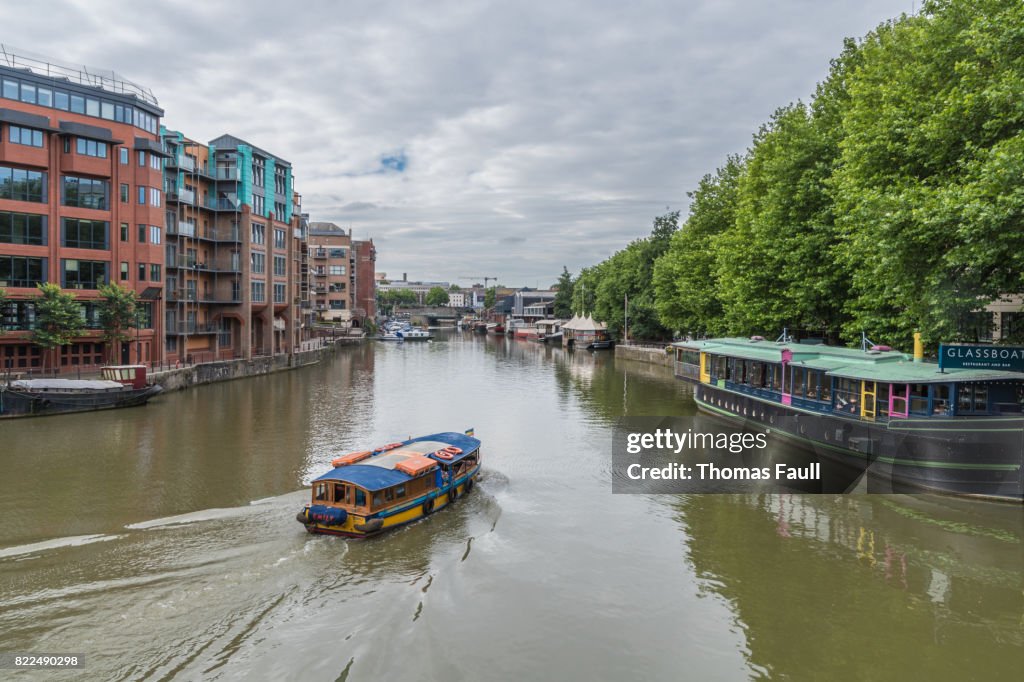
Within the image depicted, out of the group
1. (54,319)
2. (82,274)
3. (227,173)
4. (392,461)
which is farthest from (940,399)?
(227,173)

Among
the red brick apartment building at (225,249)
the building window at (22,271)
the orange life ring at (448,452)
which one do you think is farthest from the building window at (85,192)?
the orange life ring at (448,452)

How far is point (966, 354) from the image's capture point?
21.9m

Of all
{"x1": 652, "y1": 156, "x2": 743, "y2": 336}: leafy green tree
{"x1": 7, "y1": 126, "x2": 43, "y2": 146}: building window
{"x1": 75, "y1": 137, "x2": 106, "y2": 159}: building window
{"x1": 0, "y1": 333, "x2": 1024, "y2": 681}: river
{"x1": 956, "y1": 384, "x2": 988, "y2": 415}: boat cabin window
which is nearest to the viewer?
{"x1": 0, "y1": 333, "x2": 1024, "y2": 681}: river

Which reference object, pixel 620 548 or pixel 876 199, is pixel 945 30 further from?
pixel 620 548

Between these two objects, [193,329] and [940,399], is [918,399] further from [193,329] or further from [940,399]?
[193,329]

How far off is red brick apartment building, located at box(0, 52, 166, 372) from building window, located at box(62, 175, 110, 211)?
69 millimetres

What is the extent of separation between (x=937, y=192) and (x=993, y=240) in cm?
282

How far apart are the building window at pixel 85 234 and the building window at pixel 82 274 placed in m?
1.12

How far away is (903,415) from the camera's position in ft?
75.8

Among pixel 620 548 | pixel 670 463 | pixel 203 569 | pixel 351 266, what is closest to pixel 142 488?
pixel 203 569

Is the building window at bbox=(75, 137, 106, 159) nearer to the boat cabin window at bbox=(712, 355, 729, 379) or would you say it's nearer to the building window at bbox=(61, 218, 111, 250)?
the building window at bbox=(61, 218, 111, 250)

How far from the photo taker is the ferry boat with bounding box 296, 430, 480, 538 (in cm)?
1844

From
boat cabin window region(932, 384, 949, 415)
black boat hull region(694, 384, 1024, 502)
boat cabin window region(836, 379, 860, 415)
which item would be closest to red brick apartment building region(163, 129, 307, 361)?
boat cabin window region(836, 379, 860, 415)

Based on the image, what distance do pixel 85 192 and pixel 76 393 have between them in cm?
1650
